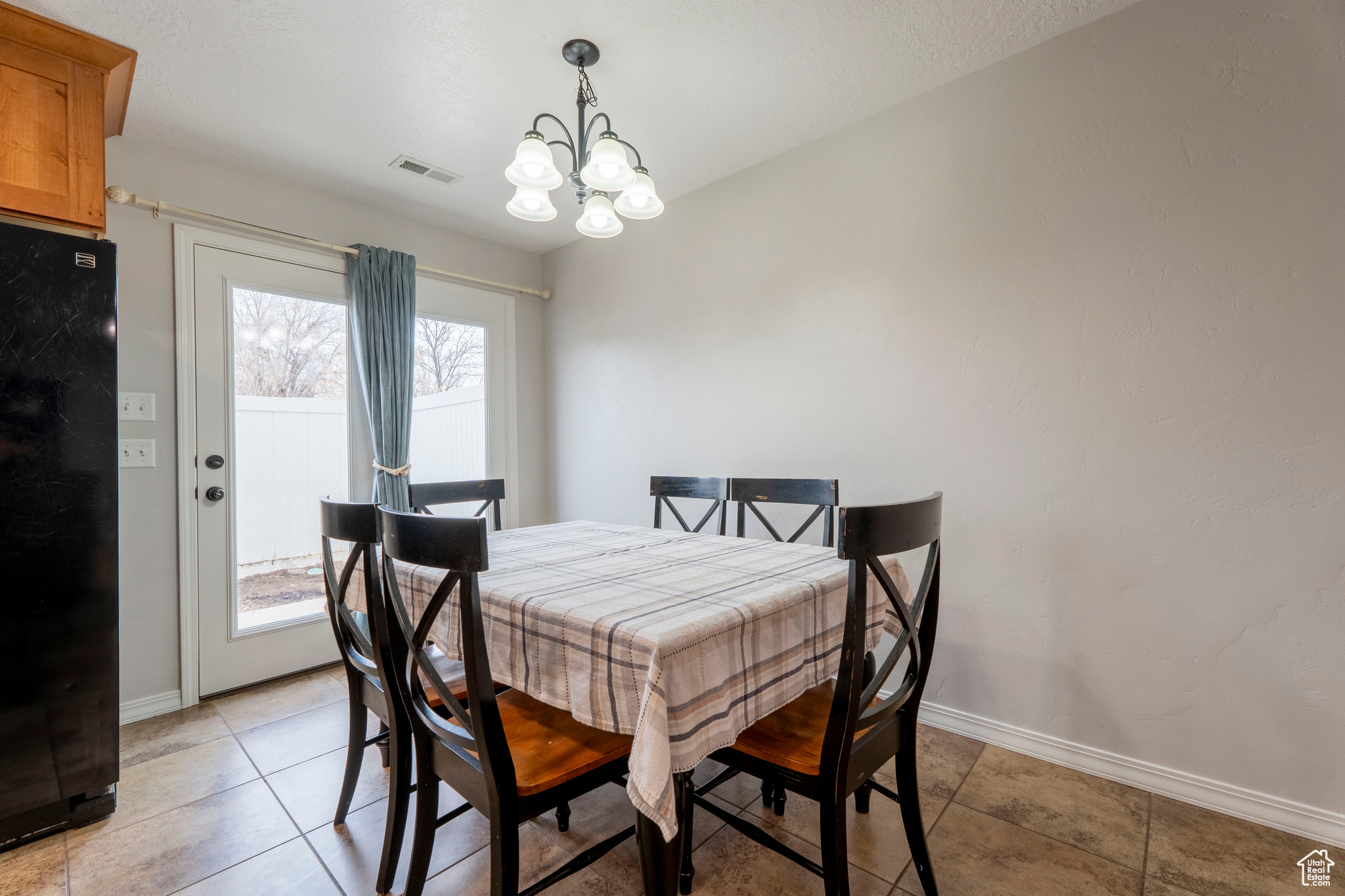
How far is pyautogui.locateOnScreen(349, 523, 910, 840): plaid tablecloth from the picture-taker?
988 mm

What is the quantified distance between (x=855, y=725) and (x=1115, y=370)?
60.7 inches

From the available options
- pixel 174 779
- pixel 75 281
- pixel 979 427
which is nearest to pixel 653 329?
pixel 979 427

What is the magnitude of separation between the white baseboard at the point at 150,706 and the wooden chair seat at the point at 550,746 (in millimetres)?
2067

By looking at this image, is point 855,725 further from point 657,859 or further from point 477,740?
point 477,740

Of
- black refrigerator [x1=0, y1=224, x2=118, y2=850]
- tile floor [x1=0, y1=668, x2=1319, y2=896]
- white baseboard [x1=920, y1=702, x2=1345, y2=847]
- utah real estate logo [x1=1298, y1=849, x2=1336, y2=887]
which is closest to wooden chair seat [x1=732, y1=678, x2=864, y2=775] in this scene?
tile floor [x1=0, y1=668, x2=1319, y2=896]

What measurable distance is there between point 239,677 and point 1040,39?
415 centimetres

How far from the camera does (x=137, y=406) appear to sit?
2.39 meters

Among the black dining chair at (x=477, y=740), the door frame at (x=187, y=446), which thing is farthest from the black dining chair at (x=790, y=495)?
the door frame at (x=187, y=446)

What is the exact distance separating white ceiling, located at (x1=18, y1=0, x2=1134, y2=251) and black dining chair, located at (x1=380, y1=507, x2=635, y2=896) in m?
1.69

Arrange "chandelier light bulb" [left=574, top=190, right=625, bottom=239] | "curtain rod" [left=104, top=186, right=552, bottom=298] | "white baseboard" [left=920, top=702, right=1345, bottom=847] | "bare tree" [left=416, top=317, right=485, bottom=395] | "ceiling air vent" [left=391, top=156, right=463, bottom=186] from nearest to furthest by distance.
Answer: "white baseboard" [left=920, top=702, right=1345, bottom=847] < "chandelier light bulb" [left=574, top=190, right=625, bottom=239] < "curtain rod" [left=104, top=186, right=552, bottom=298] < "ceiling air vent" [left=391, top=156, right=463, bottom=186] < "bare tree" [left=416, top=317, right=485, bottom=395]

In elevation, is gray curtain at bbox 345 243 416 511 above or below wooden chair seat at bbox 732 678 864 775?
above

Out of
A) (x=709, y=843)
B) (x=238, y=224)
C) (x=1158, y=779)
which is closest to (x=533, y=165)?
(x=238, y=224)

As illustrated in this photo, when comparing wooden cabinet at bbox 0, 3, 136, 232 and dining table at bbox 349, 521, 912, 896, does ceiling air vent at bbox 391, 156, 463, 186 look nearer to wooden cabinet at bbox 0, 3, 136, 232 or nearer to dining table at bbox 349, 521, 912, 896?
wooden cabinet at bbox 0, 3, 136, 232

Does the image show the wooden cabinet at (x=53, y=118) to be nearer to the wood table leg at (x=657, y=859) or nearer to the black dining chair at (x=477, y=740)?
the black dining chair at (x=477, y=740)
